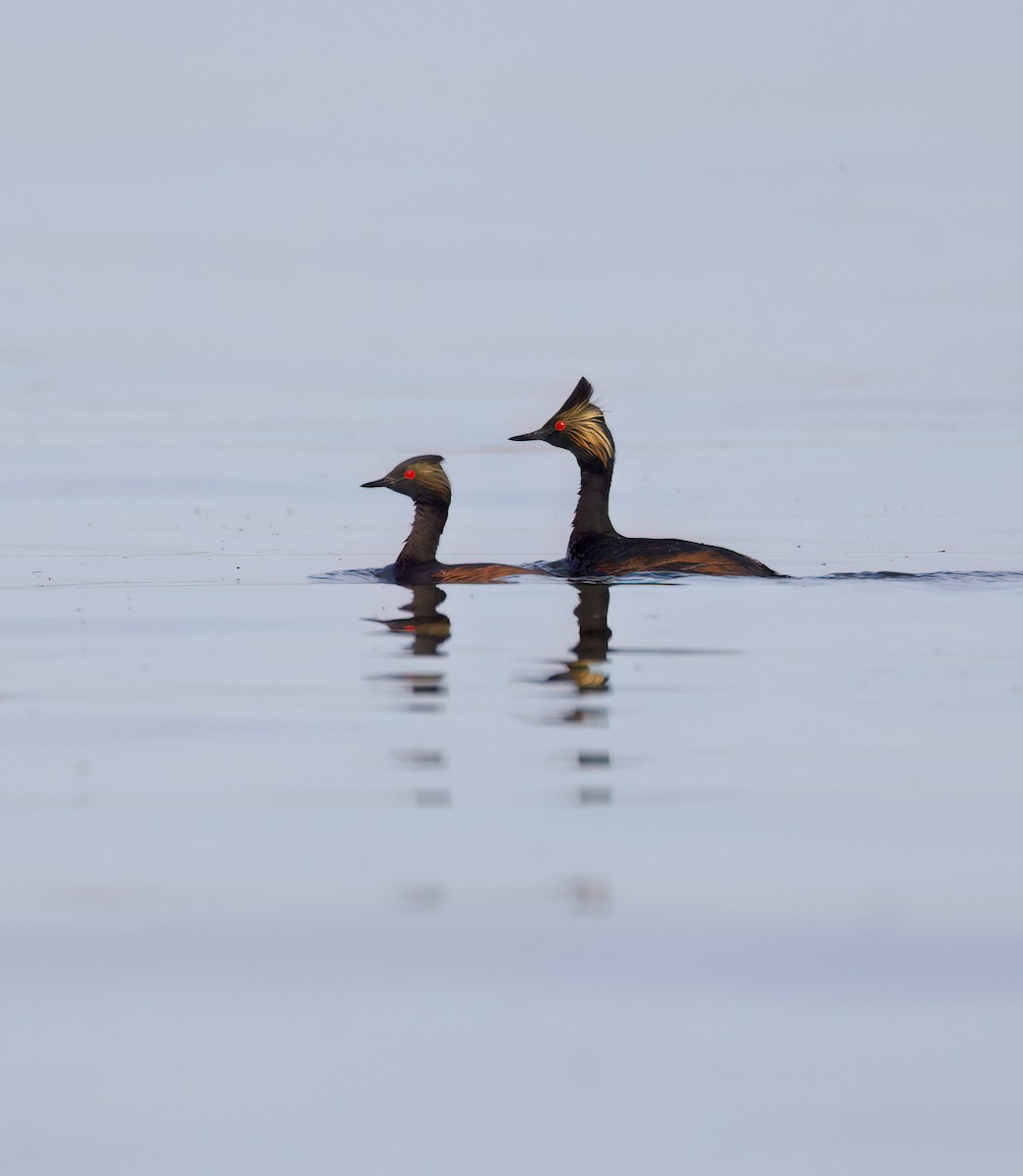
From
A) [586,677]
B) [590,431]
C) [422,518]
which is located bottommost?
[586,677]

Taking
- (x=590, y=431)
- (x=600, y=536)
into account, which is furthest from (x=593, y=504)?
(x=590, y=431)

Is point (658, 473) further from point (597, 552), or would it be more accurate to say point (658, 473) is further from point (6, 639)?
point (6, 639)

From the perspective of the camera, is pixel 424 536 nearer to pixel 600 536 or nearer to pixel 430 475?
pixel 430 475

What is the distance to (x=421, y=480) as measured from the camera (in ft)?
67.5

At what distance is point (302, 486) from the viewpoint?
35.1m

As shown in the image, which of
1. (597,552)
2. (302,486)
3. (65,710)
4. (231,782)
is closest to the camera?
(231,782)

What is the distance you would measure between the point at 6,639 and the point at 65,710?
11.8 feet

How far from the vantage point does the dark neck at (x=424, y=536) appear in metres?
20.4

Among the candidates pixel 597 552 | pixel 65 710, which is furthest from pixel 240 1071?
pixel 597 552

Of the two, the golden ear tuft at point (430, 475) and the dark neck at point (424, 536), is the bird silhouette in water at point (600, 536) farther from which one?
the dark neck at point (424, 536)

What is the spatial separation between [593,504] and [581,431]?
76 cm

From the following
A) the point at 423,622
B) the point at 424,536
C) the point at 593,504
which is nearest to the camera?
the point at 423,622

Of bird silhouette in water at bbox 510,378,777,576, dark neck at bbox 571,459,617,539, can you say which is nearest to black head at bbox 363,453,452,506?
bird silhouette in water at bbox 510,378,777,576

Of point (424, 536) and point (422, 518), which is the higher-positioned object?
point (422, 518)
